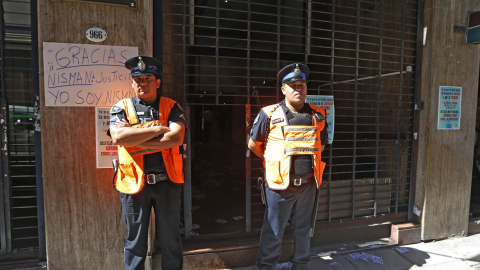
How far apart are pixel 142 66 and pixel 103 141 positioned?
969mm

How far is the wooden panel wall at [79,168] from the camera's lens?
110 inches

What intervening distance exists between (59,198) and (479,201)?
713 cm

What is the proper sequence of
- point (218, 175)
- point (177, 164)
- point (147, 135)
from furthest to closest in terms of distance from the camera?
point (218, 175), point (177, 164), point (147, 135)

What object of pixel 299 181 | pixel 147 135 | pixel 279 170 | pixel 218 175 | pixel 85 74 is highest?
pixel 85 74

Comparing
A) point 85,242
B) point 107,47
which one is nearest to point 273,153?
point 107,47

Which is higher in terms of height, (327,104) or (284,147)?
(327,104)

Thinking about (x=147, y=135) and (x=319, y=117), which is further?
(x=319, y=117)

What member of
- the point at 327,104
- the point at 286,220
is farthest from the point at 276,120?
the point at 327,104

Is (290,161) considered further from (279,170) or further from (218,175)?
(218,175)

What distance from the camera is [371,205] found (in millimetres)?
4207

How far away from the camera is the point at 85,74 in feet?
9.32

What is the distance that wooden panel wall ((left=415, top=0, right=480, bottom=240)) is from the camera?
396cm

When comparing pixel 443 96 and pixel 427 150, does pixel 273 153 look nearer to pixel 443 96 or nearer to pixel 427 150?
pixel 427 150

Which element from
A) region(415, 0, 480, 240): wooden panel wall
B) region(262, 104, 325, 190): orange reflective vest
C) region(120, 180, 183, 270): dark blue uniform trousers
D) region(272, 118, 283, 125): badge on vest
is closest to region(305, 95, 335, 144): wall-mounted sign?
region(262, 104, 325, 190): orange reflective vest
